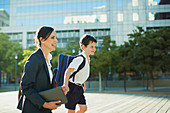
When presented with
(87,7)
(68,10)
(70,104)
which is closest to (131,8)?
(87,7)

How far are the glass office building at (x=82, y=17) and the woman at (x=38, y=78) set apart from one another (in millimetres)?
39774

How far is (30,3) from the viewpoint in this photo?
50594 millimetres

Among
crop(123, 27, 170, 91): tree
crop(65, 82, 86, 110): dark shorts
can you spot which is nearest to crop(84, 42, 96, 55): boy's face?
crop(65, 82, 86, 110): dark shorts

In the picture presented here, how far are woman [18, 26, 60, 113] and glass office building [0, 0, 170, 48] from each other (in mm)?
39774

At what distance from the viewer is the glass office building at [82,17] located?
44.5m

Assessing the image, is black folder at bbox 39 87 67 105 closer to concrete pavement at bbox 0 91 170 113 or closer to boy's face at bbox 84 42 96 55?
boy's face at bbox 84 42 96 55

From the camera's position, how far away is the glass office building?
44.5 metres

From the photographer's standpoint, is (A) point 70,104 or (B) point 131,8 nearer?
(A) point 70,104

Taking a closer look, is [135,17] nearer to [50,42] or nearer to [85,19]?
[85,19]

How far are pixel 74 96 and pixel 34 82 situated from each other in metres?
2.04

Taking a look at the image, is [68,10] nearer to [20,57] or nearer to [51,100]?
[20,57]

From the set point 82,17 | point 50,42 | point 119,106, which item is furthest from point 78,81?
point 82,17

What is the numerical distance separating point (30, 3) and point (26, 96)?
5195 centimetres

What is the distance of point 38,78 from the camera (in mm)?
2266
